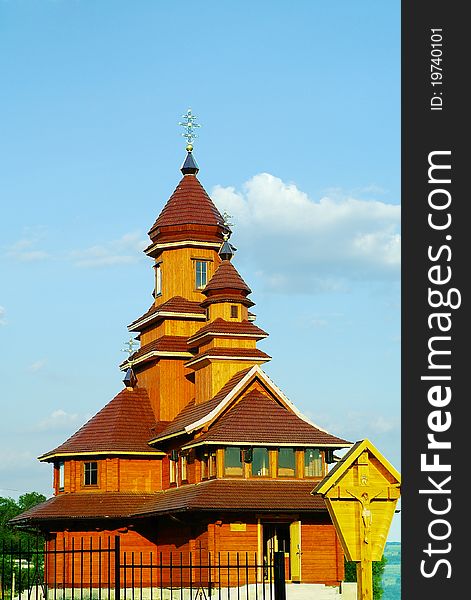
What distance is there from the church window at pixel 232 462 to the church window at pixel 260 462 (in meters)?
0.48

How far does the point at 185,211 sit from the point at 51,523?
12.5 m

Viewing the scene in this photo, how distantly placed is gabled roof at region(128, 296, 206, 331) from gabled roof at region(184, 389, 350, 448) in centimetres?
550

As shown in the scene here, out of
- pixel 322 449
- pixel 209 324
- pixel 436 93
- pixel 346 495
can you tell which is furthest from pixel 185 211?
pixel 436 93

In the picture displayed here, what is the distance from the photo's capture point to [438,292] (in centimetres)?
1401

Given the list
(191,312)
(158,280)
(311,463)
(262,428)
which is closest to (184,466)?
(262,428)

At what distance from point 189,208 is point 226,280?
5.18 meters

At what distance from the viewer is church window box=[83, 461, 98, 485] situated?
125 feet

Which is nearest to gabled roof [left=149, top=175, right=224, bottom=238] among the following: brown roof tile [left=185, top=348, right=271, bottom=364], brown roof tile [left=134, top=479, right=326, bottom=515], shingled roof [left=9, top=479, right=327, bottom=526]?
brown roof tile [left=185, top=348, right=271, bottom=364]

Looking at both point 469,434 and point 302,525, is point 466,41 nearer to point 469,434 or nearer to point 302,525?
point 469,434

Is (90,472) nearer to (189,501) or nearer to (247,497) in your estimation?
(189,501)

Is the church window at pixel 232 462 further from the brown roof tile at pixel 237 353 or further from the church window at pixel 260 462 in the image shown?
the brown roof tile at pixel 237 353

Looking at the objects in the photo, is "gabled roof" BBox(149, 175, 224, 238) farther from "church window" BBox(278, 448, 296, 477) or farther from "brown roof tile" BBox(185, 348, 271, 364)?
"church window" BBox(278, 448, 296, 477)

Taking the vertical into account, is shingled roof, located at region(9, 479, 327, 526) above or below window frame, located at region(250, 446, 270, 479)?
below

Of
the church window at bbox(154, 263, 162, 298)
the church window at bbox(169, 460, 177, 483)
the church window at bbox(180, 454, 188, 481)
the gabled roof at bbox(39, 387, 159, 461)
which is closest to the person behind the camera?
the church window at bbox(180, 454, 188, 481)
